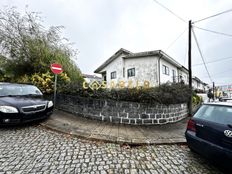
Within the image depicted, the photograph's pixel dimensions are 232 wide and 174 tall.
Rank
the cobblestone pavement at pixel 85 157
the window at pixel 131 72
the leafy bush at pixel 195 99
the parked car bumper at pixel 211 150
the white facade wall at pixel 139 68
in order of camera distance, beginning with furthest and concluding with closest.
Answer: the window at pixel 131 72 < the white facade wall at pixel 139 68 < the leafy bush at pixel 195 99 < the cobblestone pavement at pixel 85 157 < the parked car bumper at pixel 211 150

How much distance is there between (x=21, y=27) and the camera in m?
8.51

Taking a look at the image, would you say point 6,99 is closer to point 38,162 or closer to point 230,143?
point 38,162

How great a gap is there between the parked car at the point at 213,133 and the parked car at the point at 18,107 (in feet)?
15.5

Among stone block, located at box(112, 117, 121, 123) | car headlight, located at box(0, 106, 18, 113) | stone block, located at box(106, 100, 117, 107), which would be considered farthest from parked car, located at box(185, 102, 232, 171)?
car headlight, located at box(0, 106, 18, 113)

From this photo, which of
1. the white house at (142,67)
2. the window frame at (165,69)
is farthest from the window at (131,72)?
the window frame at (165,69)

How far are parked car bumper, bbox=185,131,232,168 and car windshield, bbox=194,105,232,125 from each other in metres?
0.46

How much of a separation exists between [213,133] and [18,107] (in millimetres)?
5258

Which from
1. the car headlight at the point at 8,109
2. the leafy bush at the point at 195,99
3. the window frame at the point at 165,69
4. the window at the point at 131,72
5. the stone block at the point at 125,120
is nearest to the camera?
the car headlight at the point at 8,109

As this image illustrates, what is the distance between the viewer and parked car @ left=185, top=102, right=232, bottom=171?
2.18 metres

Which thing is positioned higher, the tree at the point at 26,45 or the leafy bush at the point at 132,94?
the tree at the point at 26,45

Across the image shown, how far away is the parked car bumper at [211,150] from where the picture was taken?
214cm

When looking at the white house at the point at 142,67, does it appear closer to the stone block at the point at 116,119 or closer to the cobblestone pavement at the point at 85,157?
the stone block at the point at 116,119

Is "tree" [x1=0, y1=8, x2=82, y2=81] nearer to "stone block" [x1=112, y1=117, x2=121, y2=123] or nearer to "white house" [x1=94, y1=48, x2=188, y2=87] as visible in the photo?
"stone block" [x1=112, y1=117, x2=121, y2=123]

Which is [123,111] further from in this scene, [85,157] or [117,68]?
[117,68]
